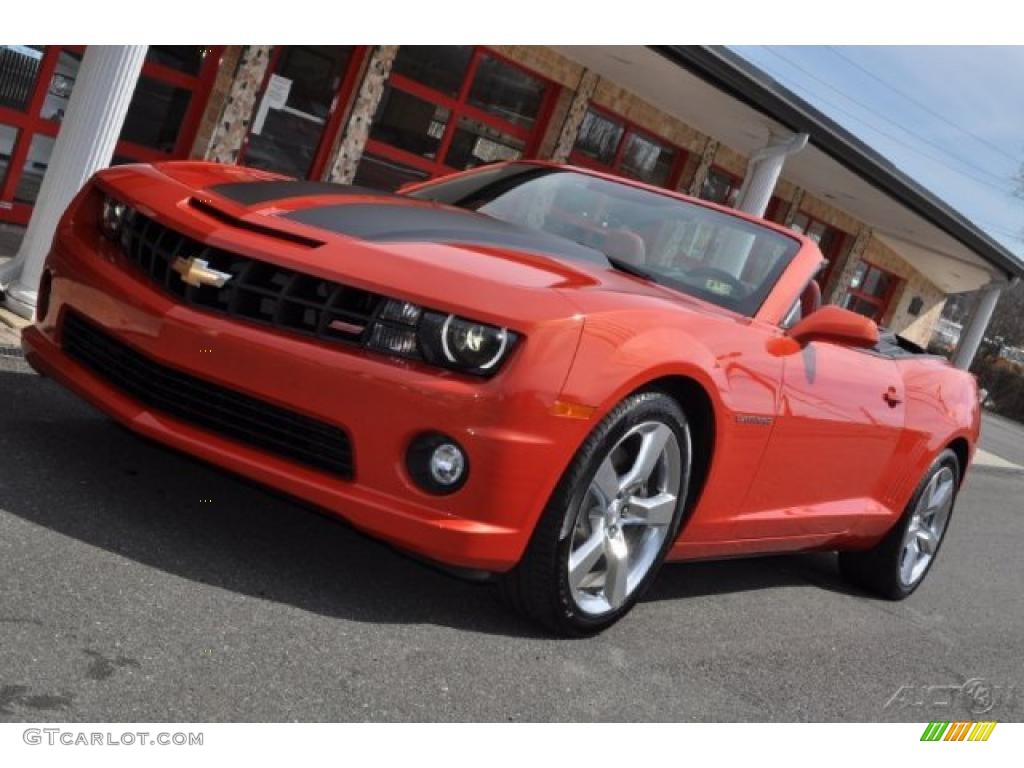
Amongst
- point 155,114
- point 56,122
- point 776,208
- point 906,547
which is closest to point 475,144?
point 155,114

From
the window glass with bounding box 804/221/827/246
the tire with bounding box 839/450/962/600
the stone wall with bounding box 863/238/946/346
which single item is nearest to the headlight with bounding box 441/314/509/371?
the tire with bounding box 839/450/962/600

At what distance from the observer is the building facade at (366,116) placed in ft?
31.4

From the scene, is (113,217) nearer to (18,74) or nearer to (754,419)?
(754,419)

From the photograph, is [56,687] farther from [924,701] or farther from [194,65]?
[194,65]

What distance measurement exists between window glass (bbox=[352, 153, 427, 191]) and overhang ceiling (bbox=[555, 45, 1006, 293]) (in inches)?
81.2

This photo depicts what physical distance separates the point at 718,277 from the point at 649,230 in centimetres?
32

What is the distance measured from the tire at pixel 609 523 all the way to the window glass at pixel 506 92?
387 inches

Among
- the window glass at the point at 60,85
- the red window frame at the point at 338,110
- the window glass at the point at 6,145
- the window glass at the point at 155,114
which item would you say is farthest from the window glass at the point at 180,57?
the red window frame at the point at 338,110

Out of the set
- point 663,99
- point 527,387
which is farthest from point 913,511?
point 663,99

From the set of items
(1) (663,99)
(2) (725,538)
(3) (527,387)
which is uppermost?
(1) (663,99)

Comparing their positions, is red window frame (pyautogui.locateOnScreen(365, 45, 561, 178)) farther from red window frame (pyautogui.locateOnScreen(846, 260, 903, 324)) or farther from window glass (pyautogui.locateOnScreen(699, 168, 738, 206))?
red window frame (pyautogui.locateOnScreen(846, 260, 903, 324))

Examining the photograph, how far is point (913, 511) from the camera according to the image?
5555 millimetres

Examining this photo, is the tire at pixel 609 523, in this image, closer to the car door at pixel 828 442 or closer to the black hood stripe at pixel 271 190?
the car door at pixel 828 442

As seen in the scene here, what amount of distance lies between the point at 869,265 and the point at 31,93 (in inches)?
731
